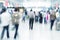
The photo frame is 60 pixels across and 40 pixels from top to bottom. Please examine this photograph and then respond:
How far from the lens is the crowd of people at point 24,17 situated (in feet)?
3.63

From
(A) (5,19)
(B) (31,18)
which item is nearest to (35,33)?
(B) (31,18)

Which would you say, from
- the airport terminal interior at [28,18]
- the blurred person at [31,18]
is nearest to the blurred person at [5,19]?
the airport terminal interior at [28,18]

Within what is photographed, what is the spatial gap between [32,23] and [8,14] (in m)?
0.24

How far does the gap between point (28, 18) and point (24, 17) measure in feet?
0.14

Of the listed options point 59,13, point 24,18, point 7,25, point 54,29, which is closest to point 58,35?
point 54,29

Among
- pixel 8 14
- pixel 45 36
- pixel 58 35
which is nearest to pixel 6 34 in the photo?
pixel 8 14

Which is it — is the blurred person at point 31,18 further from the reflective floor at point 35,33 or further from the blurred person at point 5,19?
the blurred person at point 5,19

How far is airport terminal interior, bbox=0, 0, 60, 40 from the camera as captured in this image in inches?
43.8

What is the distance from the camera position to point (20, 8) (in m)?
1.12

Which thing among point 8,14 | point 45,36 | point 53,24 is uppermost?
point 8,14

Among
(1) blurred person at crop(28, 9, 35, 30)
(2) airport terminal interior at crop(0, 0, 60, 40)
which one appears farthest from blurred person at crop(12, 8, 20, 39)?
(1) blurred person at crop(28, 9, 35, 30)

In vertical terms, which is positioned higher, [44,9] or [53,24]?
[44,9]

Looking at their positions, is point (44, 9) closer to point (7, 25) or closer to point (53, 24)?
point (53, 24)

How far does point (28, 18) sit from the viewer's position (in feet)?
3.71
